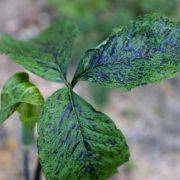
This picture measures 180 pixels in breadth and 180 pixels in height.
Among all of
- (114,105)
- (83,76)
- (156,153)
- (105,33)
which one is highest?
(83,76)

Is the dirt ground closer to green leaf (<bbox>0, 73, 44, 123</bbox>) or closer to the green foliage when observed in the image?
the green foliage

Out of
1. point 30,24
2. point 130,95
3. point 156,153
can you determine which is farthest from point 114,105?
point 30,24

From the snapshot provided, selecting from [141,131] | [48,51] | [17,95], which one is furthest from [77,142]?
[141,131]

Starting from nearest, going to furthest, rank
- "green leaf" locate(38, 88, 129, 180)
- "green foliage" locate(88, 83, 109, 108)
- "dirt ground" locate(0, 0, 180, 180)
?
"green leaf" locate(38, 88, 129, 180) < "dirt ground" locate(0, 0, 180, 180) < "green foliage" locate(88, 83, 109, 108)

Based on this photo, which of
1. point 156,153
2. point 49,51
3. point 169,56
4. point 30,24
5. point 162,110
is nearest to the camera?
point 169,56

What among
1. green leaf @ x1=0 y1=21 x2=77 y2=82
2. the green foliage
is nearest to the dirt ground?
the green foliage

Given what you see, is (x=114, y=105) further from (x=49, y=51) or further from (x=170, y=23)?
(x=170, y=23)
